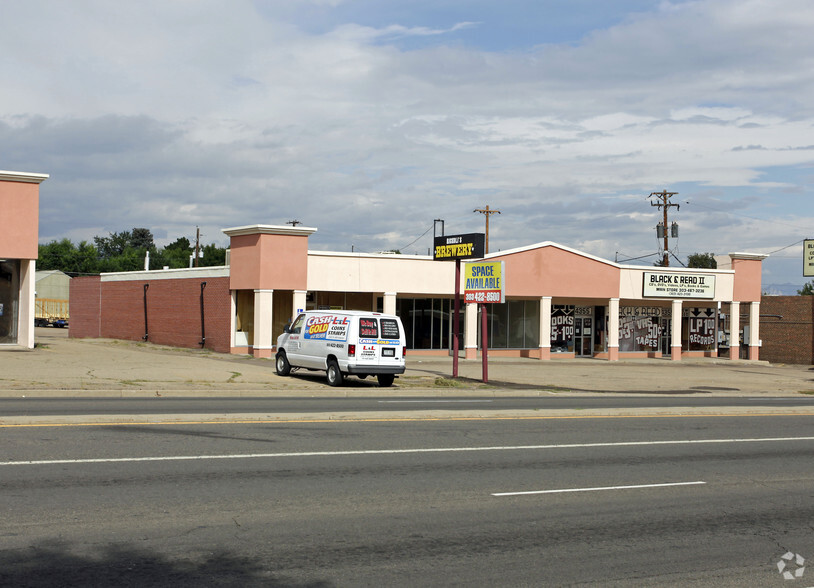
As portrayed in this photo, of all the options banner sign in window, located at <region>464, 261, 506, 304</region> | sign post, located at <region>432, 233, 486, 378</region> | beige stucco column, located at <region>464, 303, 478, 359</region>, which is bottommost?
beige stucco column, located at <region>464, 303, 478, 359</region>

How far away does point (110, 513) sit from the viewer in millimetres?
7723

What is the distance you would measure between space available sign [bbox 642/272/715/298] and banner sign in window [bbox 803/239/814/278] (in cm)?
1035

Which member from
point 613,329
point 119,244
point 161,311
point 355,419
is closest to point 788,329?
point 613,329

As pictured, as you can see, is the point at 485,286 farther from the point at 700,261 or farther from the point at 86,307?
the point at 700,261

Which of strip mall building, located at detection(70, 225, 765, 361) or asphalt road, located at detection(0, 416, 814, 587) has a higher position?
strip mall building, located at detection(70, 225, 765, 361)

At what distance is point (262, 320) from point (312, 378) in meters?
9.87

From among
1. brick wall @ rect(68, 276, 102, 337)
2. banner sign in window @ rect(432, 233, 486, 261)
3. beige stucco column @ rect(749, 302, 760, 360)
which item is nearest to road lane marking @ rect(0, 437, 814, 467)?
banner sign in window @ rect(432, 233, 486, 261)

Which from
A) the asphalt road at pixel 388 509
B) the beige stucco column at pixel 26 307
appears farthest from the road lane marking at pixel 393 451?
the beige stucco column at pixel 26 307

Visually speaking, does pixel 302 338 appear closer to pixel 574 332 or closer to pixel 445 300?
pixel 445 300

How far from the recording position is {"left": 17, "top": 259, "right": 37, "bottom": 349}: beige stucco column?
30.9 meters

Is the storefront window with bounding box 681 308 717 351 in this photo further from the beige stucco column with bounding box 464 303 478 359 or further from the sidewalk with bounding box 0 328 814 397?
the beige stucco column with bounding box 464 303 478 359

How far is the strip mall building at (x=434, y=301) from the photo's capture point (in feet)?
120

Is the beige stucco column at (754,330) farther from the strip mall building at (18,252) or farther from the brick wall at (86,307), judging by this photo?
the strip mall building at (18,252)

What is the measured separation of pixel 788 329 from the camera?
53.6 metres
